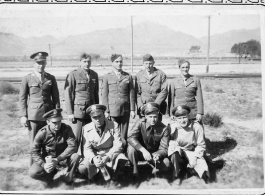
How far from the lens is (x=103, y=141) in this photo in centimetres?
358

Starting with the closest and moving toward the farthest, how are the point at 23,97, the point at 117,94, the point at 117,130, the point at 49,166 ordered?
1. the point at 49,166
2. the point at 117,130
3. the point at 23,97
4. the point at 117,94

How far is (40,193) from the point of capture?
3410 mm

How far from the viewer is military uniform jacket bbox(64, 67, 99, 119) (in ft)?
13.5

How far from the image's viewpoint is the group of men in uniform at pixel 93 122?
11.3 feet

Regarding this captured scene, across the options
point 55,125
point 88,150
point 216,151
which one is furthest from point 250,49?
point 55,125

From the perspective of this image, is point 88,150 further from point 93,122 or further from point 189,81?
point 189,81

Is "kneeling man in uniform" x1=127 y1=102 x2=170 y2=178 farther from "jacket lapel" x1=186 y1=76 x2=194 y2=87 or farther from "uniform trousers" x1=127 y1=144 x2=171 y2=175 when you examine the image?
"jacket lapel" x1=186 y1=76 x2=194 y2=87

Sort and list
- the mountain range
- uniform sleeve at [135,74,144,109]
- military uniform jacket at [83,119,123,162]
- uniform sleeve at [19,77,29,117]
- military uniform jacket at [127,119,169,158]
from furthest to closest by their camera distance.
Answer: the mountain range < uniform sleeve at [135,74,144,109] < uniform sleeve at [19,77,29,117] < military uniform jacket at [127,119,169,158] < military uniform jacket at [83,119,123,162]

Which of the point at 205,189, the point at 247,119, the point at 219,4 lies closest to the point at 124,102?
the point at 205,189

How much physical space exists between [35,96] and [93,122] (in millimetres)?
1140

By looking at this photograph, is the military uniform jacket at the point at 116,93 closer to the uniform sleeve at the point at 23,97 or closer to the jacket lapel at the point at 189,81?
the jacket lapel at the point at 189,81

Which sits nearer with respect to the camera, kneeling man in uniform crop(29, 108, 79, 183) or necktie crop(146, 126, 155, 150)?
kneeling man in uniform crop(29, 108, 79, 183)

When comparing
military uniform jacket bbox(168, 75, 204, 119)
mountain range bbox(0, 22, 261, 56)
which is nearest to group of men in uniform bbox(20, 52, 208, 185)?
military uniform jacket bbox(168, 75, 204, 119)

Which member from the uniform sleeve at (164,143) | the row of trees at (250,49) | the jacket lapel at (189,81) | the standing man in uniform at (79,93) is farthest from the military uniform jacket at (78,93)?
the row of trees at (250,49)
